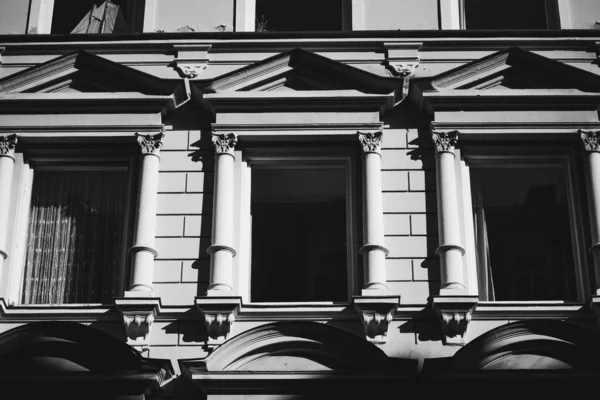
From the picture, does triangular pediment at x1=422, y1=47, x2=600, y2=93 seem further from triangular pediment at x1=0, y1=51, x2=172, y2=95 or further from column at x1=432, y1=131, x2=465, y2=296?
triangular pediment at x1=0, y1=51, x2=172, y2=95

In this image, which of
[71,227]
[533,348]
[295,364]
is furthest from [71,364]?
[533,348]

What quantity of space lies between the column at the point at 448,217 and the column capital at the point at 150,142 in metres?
4.11

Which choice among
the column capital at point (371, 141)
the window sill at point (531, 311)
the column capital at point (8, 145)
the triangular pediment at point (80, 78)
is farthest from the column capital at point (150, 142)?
the window sill at point (531, 311)

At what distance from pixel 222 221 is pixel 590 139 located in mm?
5601

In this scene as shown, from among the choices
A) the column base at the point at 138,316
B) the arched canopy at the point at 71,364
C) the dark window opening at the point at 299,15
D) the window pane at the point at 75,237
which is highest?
the dark window opening at the point at 299,15

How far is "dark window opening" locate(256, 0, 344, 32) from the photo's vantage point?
760 inches

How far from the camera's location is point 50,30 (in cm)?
1944

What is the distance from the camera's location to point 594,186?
1705 centimetres

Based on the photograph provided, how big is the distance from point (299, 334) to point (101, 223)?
3.79 meters

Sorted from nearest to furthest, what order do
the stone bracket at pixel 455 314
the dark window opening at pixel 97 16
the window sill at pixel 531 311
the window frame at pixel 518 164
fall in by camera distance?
the stone bracket at pixel 455 314
the window sill at pixel 531 311
the window frame at pixel 518 164
the dark window opening at pixel 97 16

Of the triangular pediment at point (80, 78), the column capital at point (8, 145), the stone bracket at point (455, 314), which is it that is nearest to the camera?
the stone bracket at point (455, 314)

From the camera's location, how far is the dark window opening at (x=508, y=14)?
19344 millimetres

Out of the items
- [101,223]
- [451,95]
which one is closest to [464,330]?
[451,95]

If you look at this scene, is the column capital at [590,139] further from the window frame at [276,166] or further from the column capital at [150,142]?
the column capital at [150,142]
